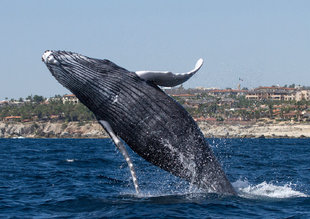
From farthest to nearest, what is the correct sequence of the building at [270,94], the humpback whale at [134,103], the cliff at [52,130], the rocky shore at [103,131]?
the building at [270,94], the cliff at [52,130], the rocky shore at [103,131], the humpback whale at [134,103]

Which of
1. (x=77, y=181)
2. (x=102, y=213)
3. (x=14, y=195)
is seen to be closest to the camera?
(x=102, y=213)

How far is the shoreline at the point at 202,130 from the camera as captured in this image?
139 metres

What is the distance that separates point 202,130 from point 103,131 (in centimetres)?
3511

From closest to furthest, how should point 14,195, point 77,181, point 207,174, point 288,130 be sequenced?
point 207,174 → point 14,195 → point 77,181 → point 288,130

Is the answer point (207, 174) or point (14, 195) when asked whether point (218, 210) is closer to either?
point (207, 174)

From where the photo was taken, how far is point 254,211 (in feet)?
35.0

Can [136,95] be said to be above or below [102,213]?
above

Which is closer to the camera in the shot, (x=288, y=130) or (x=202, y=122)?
(x=288, y=130)

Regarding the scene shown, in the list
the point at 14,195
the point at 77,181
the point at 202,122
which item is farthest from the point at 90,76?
the point at 202,122

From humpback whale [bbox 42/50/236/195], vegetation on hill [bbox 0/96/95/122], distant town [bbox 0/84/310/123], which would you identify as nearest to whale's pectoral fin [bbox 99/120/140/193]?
humpback whale [bbox 42/50/236/195]

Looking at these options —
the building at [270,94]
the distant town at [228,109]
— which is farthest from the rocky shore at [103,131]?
the building at [270,94]

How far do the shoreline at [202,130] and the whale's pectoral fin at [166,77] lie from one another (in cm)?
12418

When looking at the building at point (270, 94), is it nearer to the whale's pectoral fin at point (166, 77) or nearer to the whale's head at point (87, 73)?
the whale's pectoral fin at point (166, 77)

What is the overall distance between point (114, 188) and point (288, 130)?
129966mm
